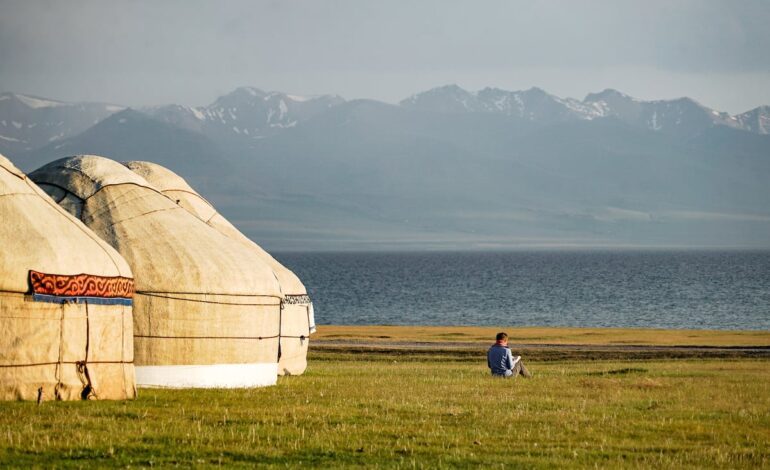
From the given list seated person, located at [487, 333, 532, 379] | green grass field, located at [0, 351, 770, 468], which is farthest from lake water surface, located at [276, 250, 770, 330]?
green grass field, located at [0, 351, 770, 468]

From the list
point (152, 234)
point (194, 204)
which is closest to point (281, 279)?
point (194, 204)

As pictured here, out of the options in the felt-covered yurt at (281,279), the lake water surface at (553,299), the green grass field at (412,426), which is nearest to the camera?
the green grass field at (412,426)

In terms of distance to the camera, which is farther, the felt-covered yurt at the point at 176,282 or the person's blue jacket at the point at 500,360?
the person's blue jacket at the point at 500,360

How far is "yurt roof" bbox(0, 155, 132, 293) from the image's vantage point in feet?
56.9

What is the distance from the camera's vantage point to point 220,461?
1346cm

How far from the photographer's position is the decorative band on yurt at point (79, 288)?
57.3 feet

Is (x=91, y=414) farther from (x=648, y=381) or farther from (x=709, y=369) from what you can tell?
(x=709, y=369)

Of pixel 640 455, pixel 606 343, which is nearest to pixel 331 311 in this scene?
pixel 606 343

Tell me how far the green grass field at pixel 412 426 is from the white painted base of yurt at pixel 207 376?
0.52 metres

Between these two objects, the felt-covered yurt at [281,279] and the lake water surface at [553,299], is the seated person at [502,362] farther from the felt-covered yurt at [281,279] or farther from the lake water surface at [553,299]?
the lake water surface at [553,299]

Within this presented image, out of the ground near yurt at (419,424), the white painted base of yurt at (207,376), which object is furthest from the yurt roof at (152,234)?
the ground near yurt at (419,424)

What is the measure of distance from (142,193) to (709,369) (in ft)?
44.1

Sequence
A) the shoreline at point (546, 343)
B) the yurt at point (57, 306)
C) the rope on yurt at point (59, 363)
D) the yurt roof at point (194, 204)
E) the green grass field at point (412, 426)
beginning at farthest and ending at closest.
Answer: the shoreline at point (546, 343)
the yurt roof at point (194, 204)
the rope on yurt at point (59, 363)
the yurt at point (57, 306)
the green grass field at point (412, 426)

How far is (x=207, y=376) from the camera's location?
21.5 meters
